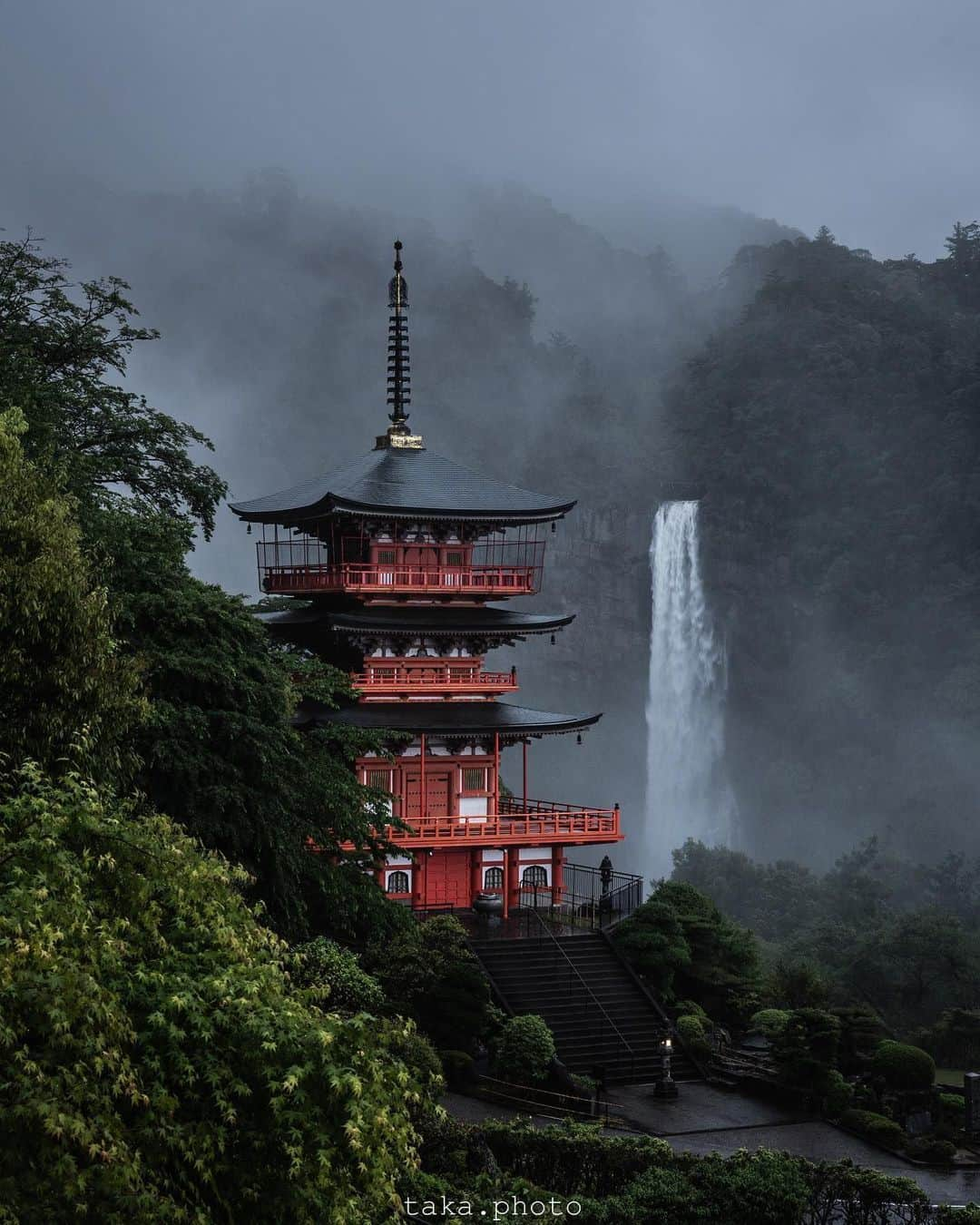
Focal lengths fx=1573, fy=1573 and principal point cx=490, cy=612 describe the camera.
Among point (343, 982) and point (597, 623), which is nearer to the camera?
point (343, 982)

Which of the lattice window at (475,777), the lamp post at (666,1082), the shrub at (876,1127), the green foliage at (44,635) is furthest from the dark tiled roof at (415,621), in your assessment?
the green foliage at (44,635)

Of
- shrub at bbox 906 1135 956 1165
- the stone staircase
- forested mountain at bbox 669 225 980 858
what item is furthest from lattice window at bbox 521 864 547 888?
forested mountain at bbox 669 225 980 858

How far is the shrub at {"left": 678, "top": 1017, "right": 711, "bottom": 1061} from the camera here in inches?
1094

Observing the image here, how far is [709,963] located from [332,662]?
1045 centimetres

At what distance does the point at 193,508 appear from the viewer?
29297 millimetres

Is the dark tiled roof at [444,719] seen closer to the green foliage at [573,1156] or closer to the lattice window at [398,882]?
the lattice window at [398,882]

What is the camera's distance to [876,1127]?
23969mm

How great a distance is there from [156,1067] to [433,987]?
Result: 16.2m

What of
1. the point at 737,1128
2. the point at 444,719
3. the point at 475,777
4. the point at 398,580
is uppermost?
the point at 398,580

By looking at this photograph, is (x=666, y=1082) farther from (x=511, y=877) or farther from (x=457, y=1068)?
(x=511, y=877)

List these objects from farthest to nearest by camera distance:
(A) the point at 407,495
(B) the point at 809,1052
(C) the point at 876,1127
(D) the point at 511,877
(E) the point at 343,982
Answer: (A) the point at 407,495, (D) the point at 511,877, (B) the point at 809,1052, (C) the point at 876,1127, (E) the point at 343,982

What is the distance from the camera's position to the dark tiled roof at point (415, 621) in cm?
3312

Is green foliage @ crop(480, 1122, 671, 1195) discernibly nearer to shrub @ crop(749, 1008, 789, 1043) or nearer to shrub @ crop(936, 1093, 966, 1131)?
shrub @ crop(936, 1093, 966, 1131)

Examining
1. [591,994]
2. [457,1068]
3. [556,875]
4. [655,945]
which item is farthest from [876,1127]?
[556,875]
